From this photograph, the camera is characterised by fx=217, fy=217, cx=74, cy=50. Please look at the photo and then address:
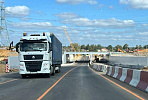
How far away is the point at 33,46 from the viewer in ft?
61.2

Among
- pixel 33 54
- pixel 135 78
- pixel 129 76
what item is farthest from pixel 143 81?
pixel 33 54

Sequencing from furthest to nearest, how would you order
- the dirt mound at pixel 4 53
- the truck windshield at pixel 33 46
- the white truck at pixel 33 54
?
1. the dirt mound at pixel 4 53
2. the truck windshield at pixel 33 46
3. the white truck at pixel 33 54

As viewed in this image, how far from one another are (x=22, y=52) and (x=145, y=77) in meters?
10.7

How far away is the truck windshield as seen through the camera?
18516 mm

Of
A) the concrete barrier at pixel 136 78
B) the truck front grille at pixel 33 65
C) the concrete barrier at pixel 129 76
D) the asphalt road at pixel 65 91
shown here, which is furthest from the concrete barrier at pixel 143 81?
the truck front grille at pixel 33 65

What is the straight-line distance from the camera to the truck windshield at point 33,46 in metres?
18.5

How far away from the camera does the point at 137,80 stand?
13.0 metres

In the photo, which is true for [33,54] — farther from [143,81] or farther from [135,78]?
[143,81]

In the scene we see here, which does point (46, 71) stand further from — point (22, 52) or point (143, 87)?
point (143, 87)

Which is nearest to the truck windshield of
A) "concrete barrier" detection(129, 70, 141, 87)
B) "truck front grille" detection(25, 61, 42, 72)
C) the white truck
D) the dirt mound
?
the white truck

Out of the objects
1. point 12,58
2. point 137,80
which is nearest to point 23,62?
point 137,80

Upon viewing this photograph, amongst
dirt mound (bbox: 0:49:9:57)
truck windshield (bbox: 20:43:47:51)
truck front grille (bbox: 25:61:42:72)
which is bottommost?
truck front grille (bbox: 25:61:42:72)

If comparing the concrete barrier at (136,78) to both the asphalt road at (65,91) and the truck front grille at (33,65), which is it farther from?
the truck front grille at (33,65)

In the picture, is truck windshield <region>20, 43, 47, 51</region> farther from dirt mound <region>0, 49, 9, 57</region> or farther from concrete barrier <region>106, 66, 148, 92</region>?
dirt mound <region>0, 49, 9, 57</region>
